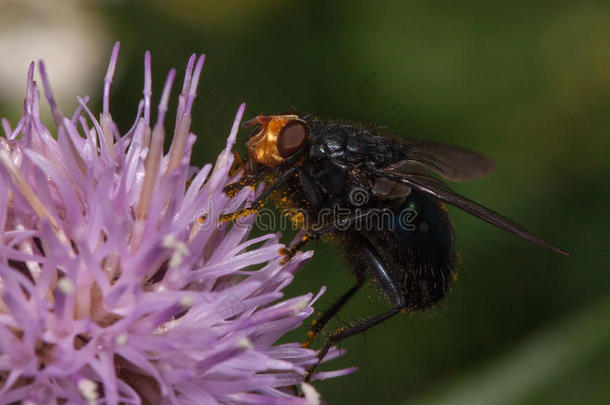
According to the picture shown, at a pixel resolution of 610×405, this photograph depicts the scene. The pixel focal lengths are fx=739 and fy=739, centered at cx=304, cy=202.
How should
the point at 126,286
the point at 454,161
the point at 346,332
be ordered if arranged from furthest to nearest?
the point at 454,161 → the point at 346,332 → the point at 126,286

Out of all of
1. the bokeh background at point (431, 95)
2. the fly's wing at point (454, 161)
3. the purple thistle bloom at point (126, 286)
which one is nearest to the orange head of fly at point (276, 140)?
the purple thistle bloom at point (126, 286)

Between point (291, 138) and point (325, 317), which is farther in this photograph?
point (325, 317)

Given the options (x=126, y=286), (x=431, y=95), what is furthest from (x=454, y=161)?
(x=126, y=286)

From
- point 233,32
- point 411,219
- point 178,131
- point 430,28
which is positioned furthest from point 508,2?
point 178,131

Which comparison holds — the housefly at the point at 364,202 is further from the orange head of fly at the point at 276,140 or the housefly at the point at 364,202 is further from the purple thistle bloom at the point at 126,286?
the purple thistle bloom at the point at 126,286

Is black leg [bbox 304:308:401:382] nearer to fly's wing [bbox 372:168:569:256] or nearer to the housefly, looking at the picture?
the housefly

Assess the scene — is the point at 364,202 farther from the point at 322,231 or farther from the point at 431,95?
the point at 431,95
